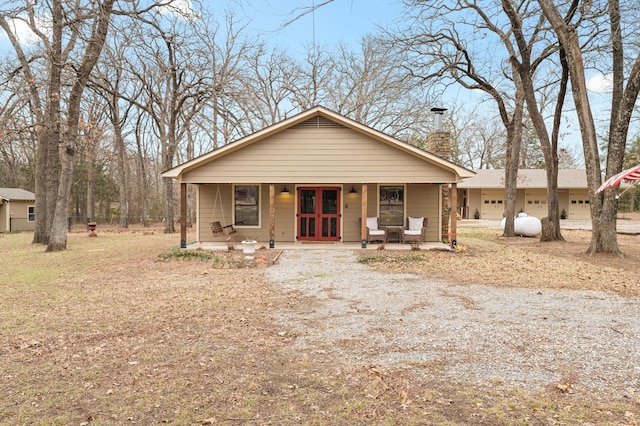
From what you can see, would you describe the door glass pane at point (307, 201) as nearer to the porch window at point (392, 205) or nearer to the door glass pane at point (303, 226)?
the door glass pane at point (303, 226)

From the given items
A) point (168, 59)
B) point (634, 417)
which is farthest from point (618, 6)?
point (168, 59)

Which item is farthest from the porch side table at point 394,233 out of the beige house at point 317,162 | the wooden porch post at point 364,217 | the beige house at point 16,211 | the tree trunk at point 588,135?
the beige house at point 16,211

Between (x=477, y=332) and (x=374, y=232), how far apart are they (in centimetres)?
802

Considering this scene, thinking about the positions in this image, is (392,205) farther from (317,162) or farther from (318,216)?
(317,162)

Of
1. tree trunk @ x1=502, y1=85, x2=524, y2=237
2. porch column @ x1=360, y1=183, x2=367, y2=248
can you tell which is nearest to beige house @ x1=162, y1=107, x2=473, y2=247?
porch column @ x1=360, y1=183, x2=367, y2=248

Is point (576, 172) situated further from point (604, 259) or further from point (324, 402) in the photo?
point (324, 402)

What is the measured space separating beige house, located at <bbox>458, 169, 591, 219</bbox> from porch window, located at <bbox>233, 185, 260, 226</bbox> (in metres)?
20.4

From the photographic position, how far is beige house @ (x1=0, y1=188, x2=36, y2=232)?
22.2 metres

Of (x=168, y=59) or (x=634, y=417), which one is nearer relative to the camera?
(x=634, y=417)

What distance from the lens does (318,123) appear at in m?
12.1

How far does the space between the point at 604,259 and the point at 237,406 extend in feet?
34.1

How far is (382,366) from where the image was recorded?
353 centimetres

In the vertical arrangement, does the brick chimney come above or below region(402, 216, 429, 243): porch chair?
above

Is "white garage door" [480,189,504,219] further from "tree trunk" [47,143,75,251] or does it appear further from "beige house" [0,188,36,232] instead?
"beige house" [0,188,36,232]
